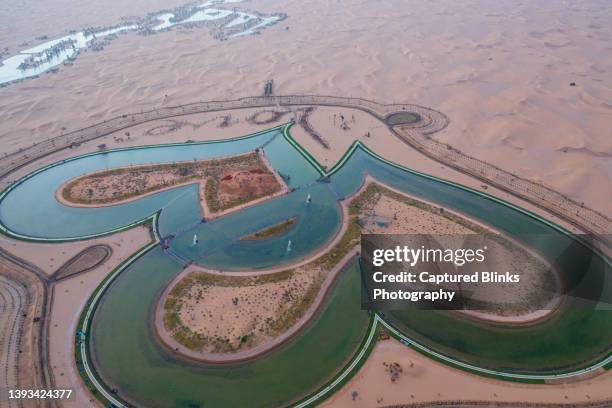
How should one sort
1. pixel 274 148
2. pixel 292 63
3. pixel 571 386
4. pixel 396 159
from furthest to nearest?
pixel 292 63 → pixel 274 148 → pixel 396 159 → pixel 571 386

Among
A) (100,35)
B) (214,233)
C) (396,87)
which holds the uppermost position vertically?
(100,35)

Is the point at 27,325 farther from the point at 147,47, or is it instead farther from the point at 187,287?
the point at 147,47

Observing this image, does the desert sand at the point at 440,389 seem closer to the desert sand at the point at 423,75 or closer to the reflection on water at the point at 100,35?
the desert sand at the point at 423,75

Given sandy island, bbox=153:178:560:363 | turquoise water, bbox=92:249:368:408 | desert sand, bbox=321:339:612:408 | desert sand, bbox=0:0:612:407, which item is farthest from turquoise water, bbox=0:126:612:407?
desert sand, bbox=0:0:612:407

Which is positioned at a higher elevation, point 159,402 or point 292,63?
point 292,63

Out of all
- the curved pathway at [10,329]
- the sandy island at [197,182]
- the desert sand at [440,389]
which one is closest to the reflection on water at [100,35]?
the sandy island at [197,182]

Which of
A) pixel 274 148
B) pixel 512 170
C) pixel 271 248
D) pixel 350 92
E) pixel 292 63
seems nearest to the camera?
pixel 271 248

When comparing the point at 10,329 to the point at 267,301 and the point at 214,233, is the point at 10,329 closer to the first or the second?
the point at 214,233


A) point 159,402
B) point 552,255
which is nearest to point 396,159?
point 552,255

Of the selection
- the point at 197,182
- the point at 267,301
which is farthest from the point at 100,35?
the point at 267,301
